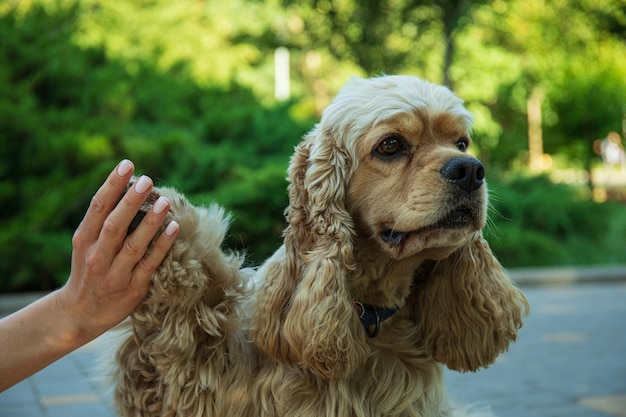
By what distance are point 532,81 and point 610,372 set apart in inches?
728

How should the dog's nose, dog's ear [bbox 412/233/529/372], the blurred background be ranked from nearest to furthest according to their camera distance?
the dog's nose < dog's ear [bbox 412/233/529/372] < the blurred background

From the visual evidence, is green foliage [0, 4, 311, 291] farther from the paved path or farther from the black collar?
the black collar

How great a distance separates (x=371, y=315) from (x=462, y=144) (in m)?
0.71

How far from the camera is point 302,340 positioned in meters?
2.44

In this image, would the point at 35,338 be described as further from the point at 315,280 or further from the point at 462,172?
the point at 462,172

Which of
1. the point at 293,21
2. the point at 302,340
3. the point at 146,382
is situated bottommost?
the point at 293,21

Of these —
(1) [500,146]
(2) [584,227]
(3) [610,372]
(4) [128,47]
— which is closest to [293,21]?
(4) [128,47]

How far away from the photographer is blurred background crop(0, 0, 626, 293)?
8781 millimetres

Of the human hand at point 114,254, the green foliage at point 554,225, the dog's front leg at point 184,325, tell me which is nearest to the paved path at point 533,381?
the dog's front leg at point 184,325

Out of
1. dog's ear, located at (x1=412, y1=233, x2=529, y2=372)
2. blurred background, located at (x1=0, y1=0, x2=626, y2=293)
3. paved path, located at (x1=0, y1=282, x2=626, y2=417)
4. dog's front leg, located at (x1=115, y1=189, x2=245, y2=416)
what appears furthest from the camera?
blurred background, located at (x1=0, y1=0, x2=626, y2=293)

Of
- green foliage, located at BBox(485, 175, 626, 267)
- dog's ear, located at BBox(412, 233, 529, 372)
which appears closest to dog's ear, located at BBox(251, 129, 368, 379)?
dog's ear, located at BBox(412, 233, 529, 372)

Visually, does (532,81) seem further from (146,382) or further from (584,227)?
(146,382)

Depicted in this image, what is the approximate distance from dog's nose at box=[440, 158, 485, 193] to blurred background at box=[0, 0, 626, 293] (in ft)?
1.18

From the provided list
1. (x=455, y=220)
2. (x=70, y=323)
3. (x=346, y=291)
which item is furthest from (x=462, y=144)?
(x=70, y=323)
